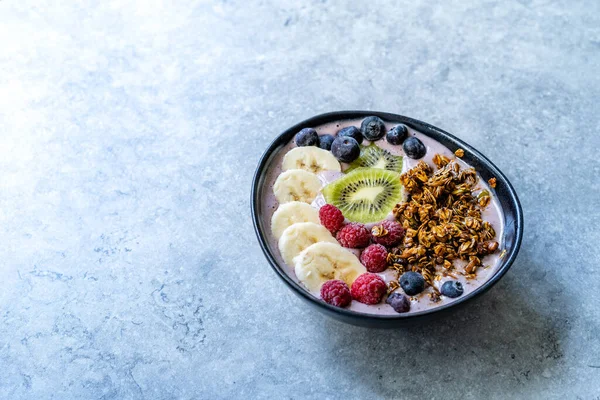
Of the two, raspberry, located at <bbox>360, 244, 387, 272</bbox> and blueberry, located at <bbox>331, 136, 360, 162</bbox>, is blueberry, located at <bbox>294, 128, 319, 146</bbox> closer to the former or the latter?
blueberry, located at <bbox>331, 136, 360, 162</bbox>

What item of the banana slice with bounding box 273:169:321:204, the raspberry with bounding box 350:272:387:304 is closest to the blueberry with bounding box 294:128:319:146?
the banana slice with bounding box 273:169:321:204

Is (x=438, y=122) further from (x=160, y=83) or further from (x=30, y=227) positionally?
(x=30, y=227)

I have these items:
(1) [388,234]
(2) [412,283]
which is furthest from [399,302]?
(1) [388,234]

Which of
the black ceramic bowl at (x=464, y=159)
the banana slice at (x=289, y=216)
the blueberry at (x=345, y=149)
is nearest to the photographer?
the black ceramic bowl at (x=464, y=159)

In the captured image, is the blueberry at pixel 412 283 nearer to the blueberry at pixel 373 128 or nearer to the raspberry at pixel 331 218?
the raspberry at pixel 331 218

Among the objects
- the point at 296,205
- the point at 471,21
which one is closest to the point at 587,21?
the point at 471,21

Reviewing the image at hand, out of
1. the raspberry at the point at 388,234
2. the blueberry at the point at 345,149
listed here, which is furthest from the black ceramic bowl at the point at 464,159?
the raspberry at the point at 388,234

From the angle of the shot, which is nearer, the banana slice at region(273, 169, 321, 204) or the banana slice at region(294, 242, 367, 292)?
the banana slice at region(294, 242, 367, 292)
